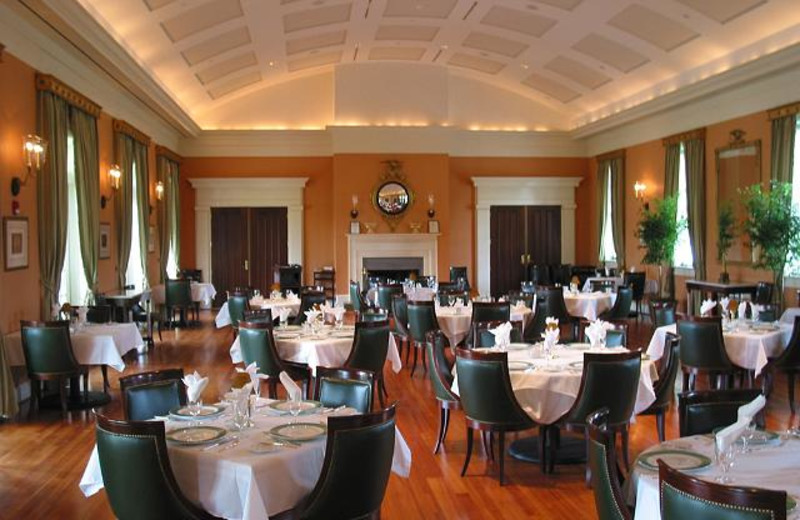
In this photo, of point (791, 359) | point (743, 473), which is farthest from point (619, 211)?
point (743, 473)

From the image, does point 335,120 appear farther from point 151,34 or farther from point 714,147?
point 714,147

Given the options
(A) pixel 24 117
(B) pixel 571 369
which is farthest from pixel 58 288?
(B) pixel 571 369

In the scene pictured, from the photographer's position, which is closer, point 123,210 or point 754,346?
point 754,346

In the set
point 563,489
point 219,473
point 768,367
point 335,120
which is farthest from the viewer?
point 335,120

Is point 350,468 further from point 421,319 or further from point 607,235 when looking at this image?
point 607,235

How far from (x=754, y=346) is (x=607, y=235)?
33.3 ft

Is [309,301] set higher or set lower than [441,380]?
higher

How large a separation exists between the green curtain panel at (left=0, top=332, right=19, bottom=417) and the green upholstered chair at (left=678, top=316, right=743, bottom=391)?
6.19 m

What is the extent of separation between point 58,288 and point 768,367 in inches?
297

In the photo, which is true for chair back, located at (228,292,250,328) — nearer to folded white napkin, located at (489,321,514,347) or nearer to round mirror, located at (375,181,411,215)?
folded white napkin, located at (489,321,514,347)

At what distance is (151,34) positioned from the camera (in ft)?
35.8

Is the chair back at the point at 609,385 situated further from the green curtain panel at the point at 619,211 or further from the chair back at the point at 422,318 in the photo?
the green curtain panel at the point at 619,211

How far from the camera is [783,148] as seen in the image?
10.5 meters

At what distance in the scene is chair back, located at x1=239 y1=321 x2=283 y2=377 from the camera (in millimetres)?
6734
